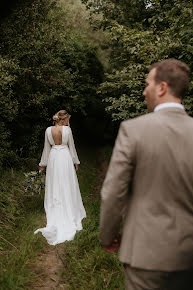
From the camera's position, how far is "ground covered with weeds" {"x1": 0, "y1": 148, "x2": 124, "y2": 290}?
4418 mm

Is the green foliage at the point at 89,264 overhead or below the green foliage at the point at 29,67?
below

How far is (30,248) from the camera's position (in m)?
5.34

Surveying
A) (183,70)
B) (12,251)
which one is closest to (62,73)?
(12,251)

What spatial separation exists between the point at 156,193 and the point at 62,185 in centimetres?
505

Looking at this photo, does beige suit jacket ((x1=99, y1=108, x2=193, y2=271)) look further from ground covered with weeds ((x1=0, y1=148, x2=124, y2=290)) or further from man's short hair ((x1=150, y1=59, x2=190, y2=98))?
ground covered with weeds ((x1=0, y1=148, x2=124, y2=290))

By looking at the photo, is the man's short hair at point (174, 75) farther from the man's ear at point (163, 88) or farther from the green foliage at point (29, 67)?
the green foliage at point (29, 67)

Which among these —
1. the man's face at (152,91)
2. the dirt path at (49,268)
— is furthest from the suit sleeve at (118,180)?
the dirt path at (49,268)

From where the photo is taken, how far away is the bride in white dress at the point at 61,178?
6.85 meters

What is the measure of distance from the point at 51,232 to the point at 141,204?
437cm

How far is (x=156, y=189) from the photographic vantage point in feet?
7.06

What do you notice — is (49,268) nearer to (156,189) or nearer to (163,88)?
(156,189)

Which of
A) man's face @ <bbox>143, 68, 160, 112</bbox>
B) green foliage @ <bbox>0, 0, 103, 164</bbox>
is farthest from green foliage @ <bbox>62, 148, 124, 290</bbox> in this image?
green foliage @ <bbox>0, 0, 103, 164</bbox>

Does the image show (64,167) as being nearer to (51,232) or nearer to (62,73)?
(51,232)

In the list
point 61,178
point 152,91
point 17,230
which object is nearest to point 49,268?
point 17,230
